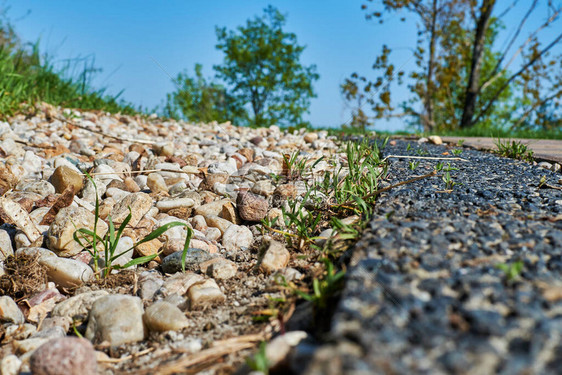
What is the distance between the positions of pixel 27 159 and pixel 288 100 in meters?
15.7

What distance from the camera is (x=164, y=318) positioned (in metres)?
1.39

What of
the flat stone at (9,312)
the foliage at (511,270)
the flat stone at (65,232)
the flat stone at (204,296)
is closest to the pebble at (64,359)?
the flat stone at (204,296)

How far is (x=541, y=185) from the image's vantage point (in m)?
2.17

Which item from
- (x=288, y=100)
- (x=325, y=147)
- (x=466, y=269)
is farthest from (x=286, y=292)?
(x=288, y=100)

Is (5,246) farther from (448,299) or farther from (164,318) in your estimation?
(448,299)

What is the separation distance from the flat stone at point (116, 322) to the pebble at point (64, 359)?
0.24 meters

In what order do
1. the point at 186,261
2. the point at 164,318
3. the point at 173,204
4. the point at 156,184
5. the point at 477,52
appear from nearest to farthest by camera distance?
the point at 164,318, the point at 186,261, the point at 173,204, the point at 156,184, the point at 477,52

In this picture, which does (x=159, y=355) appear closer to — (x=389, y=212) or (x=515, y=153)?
(x=389, y=212)

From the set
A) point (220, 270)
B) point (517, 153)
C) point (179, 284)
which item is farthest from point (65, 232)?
point (517, 153)

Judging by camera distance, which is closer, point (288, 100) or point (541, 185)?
point (541, 185)

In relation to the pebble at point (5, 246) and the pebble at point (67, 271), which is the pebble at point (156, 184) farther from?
the pebble at point (67, 271)

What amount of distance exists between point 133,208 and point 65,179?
2.32 ft

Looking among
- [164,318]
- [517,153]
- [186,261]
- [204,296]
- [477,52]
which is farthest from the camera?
[477,52]

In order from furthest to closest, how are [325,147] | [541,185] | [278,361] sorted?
[325,147] → [541,185] → [278,361]
